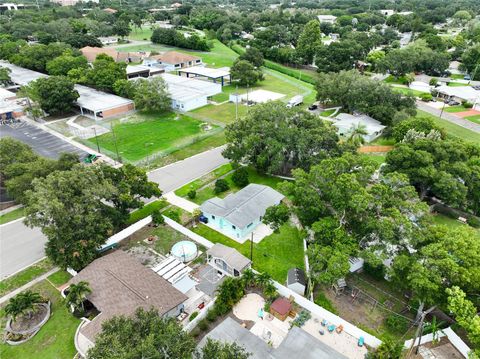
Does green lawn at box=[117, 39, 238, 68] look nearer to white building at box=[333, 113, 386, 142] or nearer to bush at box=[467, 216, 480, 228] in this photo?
white building at box=[333, 113, 386, 142]

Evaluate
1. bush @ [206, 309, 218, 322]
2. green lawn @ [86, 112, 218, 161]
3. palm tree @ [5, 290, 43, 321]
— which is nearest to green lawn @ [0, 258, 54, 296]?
palm tree @ [5, 290, 43, 321]

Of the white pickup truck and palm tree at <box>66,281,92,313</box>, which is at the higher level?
palm tree at <box>66,281,92,313</box>

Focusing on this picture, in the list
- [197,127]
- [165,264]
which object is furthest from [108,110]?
[165,264]

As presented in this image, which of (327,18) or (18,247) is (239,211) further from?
(327,18)

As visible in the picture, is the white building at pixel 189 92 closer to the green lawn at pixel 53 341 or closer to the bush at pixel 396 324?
the green lawn at pixel 53 341

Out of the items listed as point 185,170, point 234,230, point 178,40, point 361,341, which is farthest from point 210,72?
point 361,341

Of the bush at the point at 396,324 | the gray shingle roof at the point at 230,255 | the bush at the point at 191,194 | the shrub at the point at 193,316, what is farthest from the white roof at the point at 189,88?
the bush at the point at 396,324
